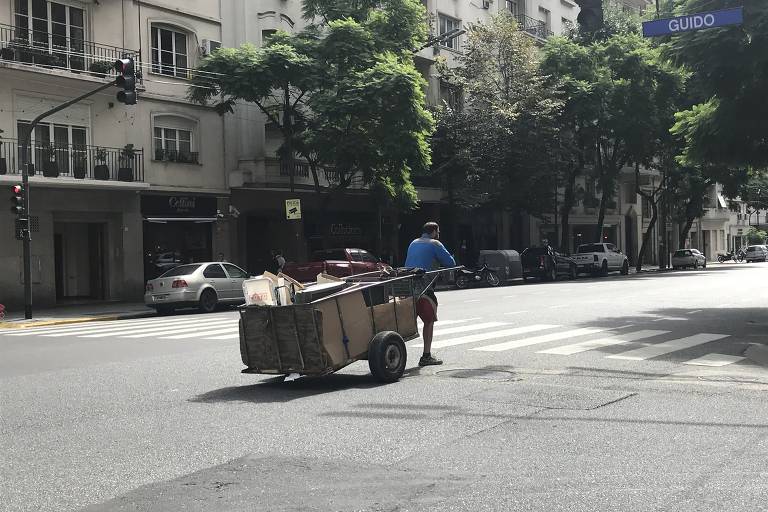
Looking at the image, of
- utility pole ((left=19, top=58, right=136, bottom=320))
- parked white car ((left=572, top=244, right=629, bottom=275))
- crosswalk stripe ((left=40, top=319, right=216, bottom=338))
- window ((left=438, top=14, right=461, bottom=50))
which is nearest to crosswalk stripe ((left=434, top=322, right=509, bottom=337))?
crosswalk stripe ((left=40, top=319, right=216, bottom=338))

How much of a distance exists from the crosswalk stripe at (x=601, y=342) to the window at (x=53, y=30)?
19.9m

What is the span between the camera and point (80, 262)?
28.3 metres

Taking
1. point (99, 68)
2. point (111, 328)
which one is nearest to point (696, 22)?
point (111, 328)

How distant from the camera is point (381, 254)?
35.5 meters

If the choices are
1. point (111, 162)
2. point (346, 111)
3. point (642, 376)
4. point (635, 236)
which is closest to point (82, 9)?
point (111, 162)

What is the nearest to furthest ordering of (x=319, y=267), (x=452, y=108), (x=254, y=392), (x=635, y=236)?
(x=254, y=392) → (x=319, y=267) → (x=452, y=108) → (x=635, y=236)

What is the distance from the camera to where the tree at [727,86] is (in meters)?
14.1

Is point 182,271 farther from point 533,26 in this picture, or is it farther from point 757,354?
point 533,26

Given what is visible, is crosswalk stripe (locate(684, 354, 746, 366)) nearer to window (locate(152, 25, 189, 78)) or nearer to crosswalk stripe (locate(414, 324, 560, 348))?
crosswalk stripe (locate(414, 324, 560, 348))

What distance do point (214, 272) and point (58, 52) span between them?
29.1 feet

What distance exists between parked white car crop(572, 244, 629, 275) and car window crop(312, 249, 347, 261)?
61.1 ft

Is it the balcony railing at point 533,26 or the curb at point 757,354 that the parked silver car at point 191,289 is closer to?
the curb at point 757,354

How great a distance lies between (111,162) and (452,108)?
61.6 feet

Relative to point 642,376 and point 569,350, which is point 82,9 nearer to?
point 569,350
